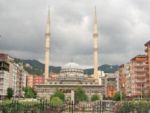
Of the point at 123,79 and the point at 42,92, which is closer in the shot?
the point at 123,79

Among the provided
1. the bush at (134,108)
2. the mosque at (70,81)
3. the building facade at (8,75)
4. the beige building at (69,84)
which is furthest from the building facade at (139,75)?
the bush at (134,108)

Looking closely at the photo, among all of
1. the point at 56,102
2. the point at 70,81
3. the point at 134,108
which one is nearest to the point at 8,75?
the point at 70,81

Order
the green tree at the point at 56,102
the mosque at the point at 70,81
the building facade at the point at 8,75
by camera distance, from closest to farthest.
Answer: the green tree at the point at 56,102 → the building facade at the point at 8,75 → the mosque at the point at 70,81

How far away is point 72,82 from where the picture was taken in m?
147

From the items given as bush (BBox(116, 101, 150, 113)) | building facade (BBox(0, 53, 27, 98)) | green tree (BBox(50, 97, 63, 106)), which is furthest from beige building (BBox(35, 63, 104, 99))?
bush (BBox(116, 101, 150, 113))

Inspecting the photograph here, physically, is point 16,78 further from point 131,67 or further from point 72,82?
point 131,67

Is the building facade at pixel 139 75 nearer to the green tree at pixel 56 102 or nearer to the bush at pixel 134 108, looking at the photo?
the green tree at pixel 56 102

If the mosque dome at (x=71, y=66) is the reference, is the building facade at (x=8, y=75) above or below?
below

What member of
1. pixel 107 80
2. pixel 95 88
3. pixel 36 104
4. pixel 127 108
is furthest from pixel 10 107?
pixel 107 80

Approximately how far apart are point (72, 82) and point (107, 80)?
173 feet

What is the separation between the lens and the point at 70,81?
14750 centimetres

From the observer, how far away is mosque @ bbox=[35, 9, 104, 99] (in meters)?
134

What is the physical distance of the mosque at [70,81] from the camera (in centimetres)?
13425

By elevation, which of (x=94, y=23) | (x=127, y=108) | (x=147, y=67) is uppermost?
(x=94, y=23)
